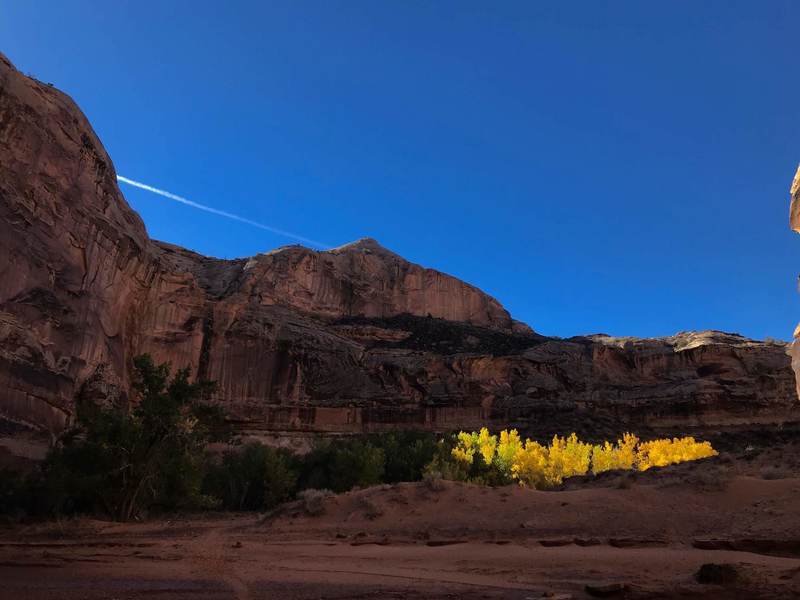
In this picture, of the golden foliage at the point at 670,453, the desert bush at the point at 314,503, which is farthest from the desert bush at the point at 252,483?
the golden foliage at the point at 670,453

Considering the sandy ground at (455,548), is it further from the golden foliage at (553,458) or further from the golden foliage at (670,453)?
the golden foliage at (670,453)

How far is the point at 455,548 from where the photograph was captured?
31.0ft

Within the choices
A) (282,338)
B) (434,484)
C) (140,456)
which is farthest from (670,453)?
(282,338)

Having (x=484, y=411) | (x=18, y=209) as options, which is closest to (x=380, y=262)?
(x=484, y=411)

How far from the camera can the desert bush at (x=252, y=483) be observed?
27344 mm

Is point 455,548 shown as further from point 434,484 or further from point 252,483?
point 252,483

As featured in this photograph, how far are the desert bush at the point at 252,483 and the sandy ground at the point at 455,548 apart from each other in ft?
41.0

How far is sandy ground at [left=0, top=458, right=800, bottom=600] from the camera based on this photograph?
6309 mm

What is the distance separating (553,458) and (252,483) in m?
15.0

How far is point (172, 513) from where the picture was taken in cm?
2108

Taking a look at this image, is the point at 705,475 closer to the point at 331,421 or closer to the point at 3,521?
the point at 3,521

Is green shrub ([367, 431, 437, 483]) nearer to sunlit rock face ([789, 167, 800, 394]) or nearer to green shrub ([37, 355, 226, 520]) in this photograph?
green shrub ([37, 355, 226, 520])

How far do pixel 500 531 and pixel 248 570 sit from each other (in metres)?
4.92

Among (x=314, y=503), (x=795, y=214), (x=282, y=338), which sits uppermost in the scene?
(x=282, y=338)
